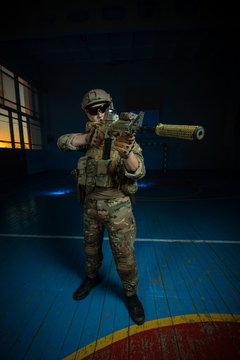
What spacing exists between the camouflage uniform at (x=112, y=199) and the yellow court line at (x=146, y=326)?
0.31m

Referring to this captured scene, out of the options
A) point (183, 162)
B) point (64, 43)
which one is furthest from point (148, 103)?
point (64, 43)

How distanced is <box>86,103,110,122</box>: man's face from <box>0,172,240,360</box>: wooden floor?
6.82 feet

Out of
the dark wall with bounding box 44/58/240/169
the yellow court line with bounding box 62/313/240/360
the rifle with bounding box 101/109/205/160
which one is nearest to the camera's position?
the rifle with bounding box 101/109/205/160

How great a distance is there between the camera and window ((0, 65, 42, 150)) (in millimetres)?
9602

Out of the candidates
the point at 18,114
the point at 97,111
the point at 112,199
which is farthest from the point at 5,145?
the point at 112,199

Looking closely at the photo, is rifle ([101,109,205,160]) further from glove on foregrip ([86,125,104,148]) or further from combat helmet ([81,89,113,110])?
combat helmet ([81,89,113,110])

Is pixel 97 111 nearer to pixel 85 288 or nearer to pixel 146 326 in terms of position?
pixel 85 288

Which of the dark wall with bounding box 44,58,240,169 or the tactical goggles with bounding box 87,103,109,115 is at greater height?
the dark wall with bounding box 44,58,240,169

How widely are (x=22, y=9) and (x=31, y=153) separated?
761cm

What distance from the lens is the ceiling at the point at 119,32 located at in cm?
614

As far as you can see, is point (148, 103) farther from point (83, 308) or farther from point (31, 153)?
point (83, 308)

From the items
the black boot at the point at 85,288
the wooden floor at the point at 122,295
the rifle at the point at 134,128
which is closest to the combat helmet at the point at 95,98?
the rifle at the point at 134,128

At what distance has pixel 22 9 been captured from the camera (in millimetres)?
6289

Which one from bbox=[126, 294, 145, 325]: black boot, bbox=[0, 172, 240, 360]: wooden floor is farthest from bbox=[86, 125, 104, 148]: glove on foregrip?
bbox=[0, 172, 240, 360]: wooden floor
